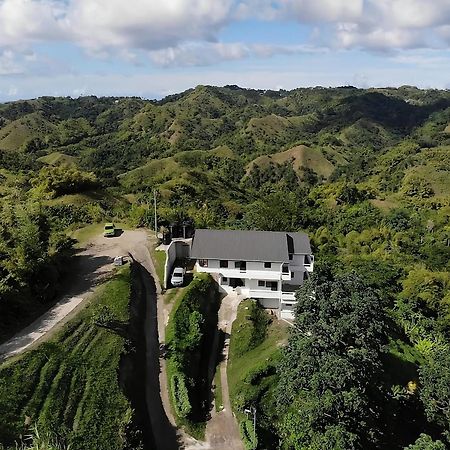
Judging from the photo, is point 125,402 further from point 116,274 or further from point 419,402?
point 419,402

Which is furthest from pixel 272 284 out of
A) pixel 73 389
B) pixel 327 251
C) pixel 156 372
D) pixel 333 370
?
pixel 327 251

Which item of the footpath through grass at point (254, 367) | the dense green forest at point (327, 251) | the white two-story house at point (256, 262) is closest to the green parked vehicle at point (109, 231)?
the dense green forest at point (327, 251)

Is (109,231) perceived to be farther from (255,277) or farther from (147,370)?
(147,370)

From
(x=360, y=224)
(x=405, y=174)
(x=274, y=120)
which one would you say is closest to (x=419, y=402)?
(x=360, y=224)

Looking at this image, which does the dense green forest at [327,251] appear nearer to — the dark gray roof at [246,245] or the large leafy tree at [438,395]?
the large leafy tree at [438,395]

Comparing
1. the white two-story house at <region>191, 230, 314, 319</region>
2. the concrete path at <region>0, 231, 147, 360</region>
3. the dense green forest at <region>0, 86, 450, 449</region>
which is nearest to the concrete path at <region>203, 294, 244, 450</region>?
the dense green forest at <region>0, 86, 450, 449</region>
